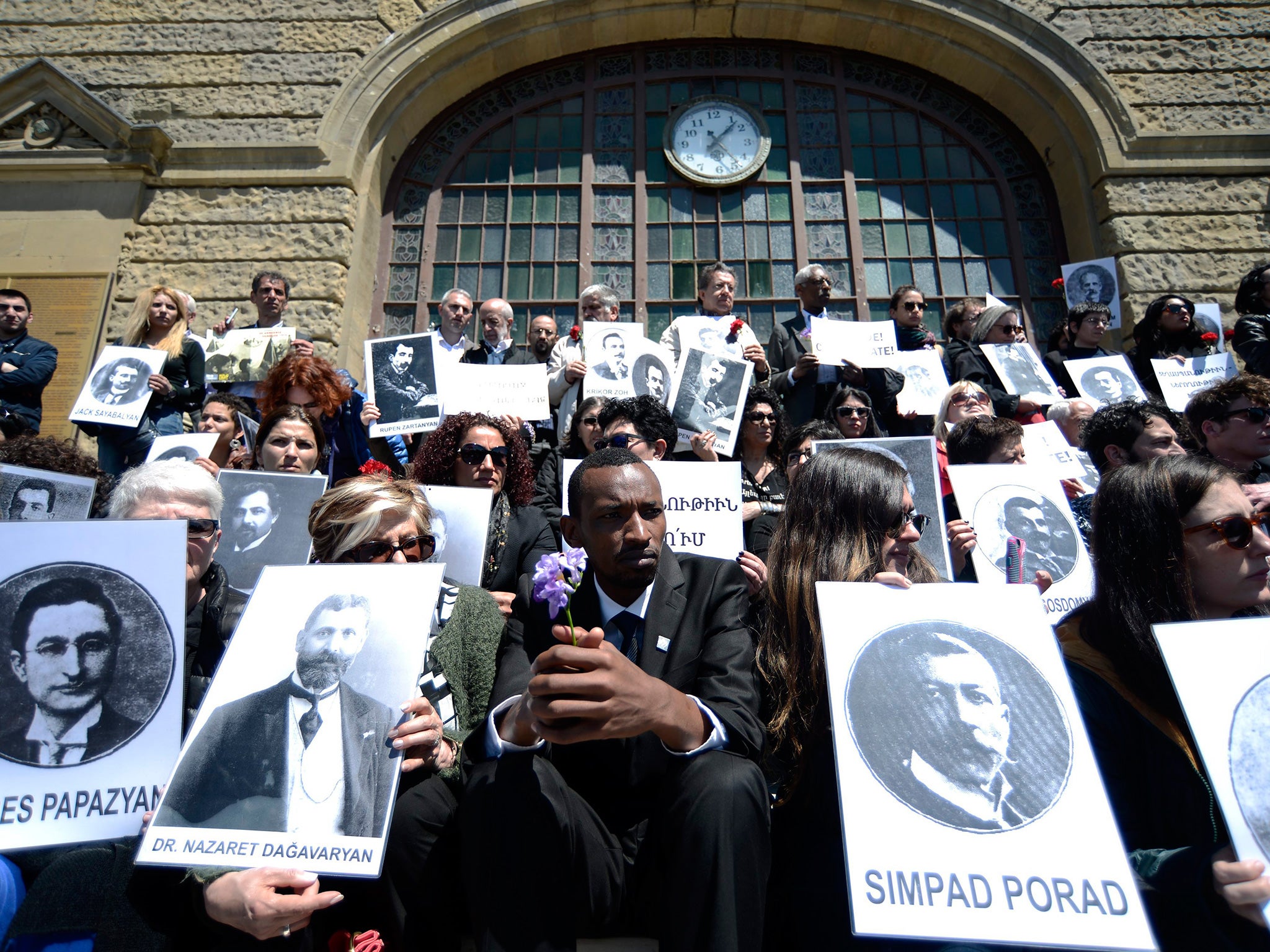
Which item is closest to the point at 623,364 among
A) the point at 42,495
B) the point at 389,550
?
the point at 389,550

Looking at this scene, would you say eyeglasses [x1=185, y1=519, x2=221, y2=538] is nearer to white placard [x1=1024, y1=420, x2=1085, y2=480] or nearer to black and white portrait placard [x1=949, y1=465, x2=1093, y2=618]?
black and white portrait placard [x1=949, y1=465, x2=1093, y2=618]

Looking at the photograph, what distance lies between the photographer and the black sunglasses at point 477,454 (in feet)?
13.5

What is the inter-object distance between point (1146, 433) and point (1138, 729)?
8.40 ft

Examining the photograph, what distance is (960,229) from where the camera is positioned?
28.8 ft

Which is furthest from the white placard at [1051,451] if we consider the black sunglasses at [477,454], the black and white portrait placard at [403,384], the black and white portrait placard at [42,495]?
the black and white portrait placard at [42,495]

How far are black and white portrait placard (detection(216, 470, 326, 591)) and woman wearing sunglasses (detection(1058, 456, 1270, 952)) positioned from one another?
10.2 ft

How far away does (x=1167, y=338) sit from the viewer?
6141mm

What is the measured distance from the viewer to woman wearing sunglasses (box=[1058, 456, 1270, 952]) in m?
1.66

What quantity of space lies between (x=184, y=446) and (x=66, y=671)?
110 inches

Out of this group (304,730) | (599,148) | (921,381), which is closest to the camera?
(304,730)

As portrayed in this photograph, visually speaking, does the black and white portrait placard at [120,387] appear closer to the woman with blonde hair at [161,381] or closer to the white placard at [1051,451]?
the woman with blonde hair at [161,381]

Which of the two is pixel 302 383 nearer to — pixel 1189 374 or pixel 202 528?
pixel 202 528

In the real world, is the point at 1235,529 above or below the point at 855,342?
below

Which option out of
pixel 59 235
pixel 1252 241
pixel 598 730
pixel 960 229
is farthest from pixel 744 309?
pixel 598 730
